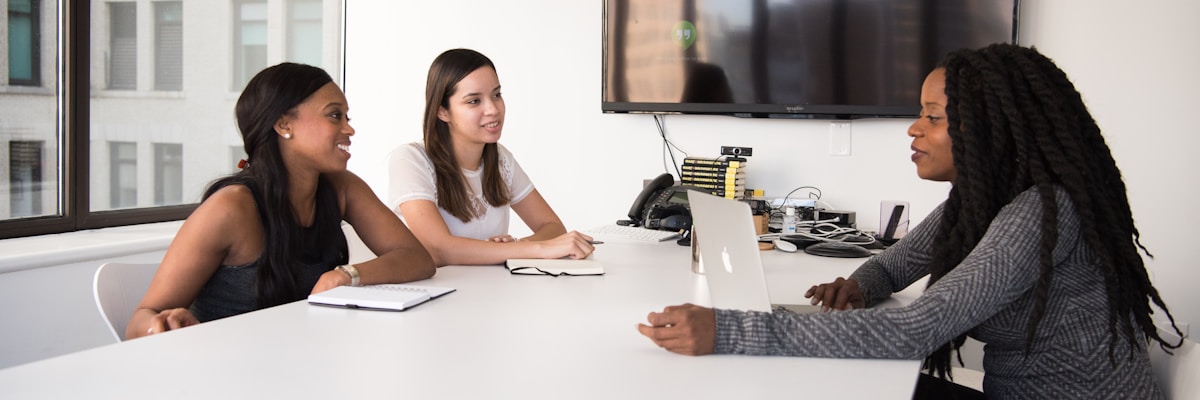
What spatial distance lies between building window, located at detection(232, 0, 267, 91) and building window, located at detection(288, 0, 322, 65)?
0.18m

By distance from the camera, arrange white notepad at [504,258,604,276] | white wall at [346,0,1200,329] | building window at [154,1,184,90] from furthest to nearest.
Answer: building window at [154,1,184,90] < white wall at [346,0,1200,329] < white notepad at [504,258,604,276]

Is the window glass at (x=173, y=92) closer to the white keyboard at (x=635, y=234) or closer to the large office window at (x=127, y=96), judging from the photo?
the large office window at (x=127, y=96)

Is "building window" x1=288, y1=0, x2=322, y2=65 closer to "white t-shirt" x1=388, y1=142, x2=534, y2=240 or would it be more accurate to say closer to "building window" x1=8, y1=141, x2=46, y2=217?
"building window" x1=8, y1=141, x2=46, y2=217

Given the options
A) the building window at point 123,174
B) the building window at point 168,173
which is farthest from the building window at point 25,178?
the building window at point 168,173

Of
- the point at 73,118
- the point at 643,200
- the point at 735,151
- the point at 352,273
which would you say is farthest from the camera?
the point at 735,151

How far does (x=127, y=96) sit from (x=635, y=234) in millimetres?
2231

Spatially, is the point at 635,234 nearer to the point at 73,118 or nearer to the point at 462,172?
the point at 462,172

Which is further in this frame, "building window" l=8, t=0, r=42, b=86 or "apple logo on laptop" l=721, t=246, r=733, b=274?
"building window" l=8, t=0, r=42, b=86

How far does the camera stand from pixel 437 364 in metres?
1.34

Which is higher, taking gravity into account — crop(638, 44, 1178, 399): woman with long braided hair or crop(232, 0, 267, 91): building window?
crop(232, 0, 267, 91): building window

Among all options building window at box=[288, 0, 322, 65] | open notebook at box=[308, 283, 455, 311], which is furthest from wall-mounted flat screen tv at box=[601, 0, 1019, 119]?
open notebook at box=[308, 283, 455, 311]

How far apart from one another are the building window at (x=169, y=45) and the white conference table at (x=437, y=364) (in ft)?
8.95

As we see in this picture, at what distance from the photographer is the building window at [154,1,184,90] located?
4.04m

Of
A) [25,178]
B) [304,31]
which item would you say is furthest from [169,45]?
[25,178]
